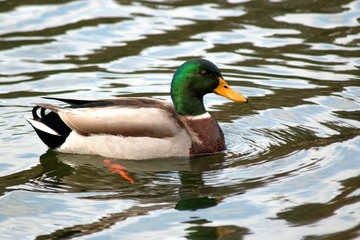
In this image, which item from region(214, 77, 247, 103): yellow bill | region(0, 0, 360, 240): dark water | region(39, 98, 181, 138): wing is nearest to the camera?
region(0, 0, 360, 240): dark water

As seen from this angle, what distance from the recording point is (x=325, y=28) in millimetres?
11305

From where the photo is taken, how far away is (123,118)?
22.7 ft

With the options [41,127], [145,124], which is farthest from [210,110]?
[41,127]

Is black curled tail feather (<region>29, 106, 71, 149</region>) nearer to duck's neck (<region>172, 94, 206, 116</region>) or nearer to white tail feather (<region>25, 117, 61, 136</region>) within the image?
white tail feather (<region>25, 117, 61, 136</region>)

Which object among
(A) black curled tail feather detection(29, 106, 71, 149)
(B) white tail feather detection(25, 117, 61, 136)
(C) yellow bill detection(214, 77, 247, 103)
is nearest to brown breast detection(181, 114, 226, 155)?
(C) yellow bill detection(214, 77, 247, 103)

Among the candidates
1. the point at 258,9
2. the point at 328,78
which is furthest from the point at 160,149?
the point at 258,9

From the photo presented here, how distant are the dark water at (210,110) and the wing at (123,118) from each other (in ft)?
1.09

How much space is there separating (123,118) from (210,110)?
71.9 inches

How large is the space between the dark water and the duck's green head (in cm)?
58

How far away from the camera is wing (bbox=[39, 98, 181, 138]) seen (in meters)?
6.89

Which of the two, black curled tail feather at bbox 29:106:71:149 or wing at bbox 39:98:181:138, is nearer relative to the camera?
wing at bbox 39:98:181:138

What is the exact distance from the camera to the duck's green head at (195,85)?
7121mm

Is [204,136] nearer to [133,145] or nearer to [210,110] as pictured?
[133,145]

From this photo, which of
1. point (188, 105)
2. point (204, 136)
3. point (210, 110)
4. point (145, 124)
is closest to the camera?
point (145, 124)
